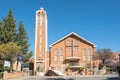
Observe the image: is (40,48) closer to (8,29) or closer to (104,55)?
(8,29)

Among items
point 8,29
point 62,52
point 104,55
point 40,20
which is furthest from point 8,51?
point 104,55

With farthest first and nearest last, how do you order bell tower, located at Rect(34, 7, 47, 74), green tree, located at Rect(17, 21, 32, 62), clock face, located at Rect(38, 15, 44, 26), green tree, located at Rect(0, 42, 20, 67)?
clock face, located at Rect(38, 15, 44, 26)
bell tower, located at Rect(34, 7, 47, 74)
green tree, located at Rect(17, 21, 32, 62)
green tree, located at Rect(0, 42, 20, 67)

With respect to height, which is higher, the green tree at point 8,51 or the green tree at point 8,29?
the green tree at point 8,29

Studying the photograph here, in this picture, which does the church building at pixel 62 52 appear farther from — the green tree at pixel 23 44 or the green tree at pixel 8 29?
the green tree at pixel 8 29

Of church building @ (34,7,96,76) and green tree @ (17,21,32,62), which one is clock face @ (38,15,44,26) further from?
green tree @ (17,21,32,62)

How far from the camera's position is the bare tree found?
55375 mm

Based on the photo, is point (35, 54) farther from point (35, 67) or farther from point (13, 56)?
point (13, 56)

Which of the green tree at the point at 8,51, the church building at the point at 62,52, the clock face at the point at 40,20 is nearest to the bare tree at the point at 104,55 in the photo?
the church building at the point at 62,52

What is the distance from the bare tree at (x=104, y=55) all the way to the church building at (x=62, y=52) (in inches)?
75.5

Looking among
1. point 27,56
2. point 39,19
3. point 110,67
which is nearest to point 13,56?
point 27,56

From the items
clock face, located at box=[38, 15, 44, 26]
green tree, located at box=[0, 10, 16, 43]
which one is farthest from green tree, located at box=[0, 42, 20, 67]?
clock face, located at box=[38, 15, 44, 26]

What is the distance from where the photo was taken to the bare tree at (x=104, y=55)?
55375 mm

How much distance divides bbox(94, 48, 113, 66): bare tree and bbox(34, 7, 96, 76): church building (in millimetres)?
1918

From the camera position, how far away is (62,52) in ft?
191
